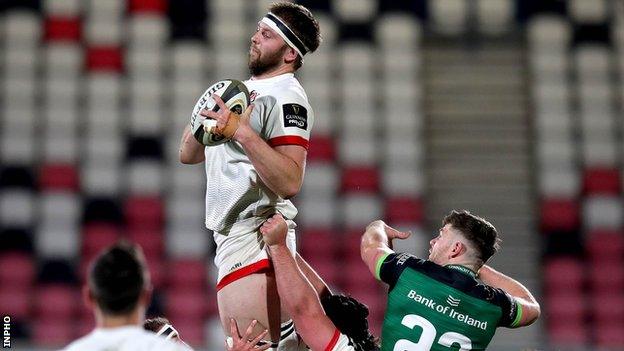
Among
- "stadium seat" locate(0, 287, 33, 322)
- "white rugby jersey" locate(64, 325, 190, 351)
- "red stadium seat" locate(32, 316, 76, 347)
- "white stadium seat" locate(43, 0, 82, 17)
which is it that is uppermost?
"white stadium seat" locate(43, 0, 82, 17)

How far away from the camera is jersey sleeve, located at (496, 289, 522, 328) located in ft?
10.8

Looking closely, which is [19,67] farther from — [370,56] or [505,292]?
[505,292]

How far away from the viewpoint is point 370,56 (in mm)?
7496

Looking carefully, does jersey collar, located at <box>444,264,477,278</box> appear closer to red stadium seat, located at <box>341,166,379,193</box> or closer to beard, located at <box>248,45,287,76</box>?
beard, located at <box>248,45,287,76</box>

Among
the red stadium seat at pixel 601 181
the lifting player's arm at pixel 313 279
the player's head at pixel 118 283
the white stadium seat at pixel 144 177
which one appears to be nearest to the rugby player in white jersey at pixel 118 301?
the player's head at pixel 118 283

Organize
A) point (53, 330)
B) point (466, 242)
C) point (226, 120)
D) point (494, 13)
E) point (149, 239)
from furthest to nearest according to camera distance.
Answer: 1. point (494, 13)
2. point (149, 239)
3. point (53, 330)
4. point (466, 242)
5. point (226, 120)

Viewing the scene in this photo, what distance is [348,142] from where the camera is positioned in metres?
7.32

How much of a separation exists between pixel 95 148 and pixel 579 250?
3.28 meters

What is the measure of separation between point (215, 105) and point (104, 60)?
4732 mm

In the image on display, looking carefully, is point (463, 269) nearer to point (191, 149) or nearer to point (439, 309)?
point (439, 309)

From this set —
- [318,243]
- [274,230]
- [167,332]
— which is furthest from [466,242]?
[318,243]

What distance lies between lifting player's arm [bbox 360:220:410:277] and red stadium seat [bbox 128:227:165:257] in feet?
11.9

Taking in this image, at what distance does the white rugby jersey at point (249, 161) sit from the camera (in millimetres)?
2986

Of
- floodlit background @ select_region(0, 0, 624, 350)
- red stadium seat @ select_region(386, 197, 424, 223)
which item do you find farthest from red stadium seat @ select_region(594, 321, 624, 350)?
red stadium seat @ select_region(386, 197, 424, 223)
